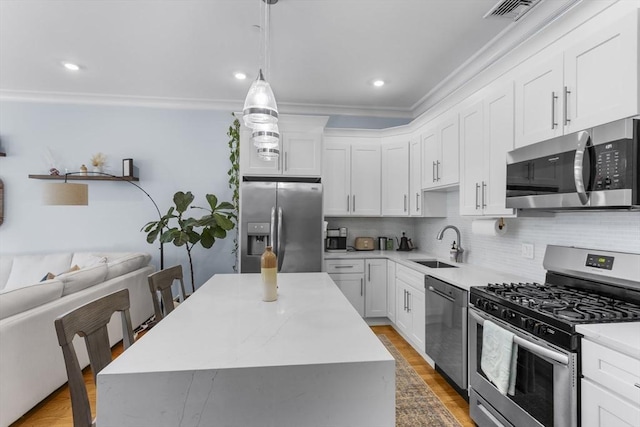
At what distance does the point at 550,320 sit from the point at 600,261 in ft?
2.19

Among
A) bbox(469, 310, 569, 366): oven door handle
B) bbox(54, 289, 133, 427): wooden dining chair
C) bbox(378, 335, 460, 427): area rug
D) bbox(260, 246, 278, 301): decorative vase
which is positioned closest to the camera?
bbox(54, 289, 133, 427): wooden dining chair

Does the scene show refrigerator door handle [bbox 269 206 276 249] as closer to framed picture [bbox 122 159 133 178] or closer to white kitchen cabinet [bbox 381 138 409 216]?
white kitchen cabinet [bbox 381 138 409 216]

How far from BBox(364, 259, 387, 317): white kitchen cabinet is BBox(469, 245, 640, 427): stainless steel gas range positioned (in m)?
1.75

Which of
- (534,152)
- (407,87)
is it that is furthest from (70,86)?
(534,152)

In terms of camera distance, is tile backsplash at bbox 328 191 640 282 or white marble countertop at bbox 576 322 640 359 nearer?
white marble countertop at bbox 576 322 640 359

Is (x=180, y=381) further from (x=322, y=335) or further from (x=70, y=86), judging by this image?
(x=70, y=86)

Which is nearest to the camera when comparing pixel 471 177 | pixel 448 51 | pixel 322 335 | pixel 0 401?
pixel 322 335

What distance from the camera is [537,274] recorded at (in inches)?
95.6

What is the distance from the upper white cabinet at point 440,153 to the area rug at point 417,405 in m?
1.77

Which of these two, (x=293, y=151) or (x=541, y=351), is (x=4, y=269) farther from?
(x=541, y=351)

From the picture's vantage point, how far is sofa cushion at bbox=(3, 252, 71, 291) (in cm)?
371

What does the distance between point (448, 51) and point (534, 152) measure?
57.5 inches

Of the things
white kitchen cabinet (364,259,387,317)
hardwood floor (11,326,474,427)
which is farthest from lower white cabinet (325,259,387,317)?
hardwood floor (11,326,474,427)

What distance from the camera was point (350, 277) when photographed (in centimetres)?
392
